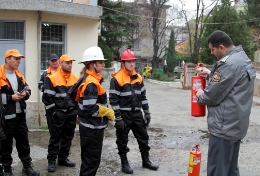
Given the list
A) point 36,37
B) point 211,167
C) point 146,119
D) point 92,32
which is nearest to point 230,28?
point 92,32

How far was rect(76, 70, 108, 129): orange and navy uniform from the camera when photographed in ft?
13.9

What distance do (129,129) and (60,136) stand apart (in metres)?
1.27

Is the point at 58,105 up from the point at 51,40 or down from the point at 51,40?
down

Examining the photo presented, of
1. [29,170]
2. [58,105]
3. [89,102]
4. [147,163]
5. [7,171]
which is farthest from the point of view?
[147,163]

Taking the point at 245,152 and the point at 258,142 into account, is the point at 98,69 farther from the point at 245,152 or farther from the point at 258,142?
the point at 258,142

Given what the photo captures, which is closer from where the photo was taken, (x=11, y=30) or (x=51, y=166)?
(x=51, y=166)

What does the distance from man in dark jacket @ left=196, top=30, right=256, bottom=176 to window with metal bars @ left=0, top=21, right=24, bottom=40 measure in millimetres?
6142

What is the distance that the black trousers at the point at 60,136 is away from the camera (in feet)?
18.4

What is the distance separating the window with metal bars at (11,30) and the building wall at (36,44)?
6.3 inches

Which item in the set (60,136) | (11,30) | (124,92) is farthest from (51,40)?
(124,92)

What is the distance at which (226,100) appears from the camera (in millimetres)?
3775

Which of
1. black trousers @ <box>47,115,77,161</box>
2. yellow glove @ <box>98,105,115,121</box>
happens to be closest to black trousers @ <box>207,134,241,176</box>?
yellow glove @ <box>98,105,115,121</box>

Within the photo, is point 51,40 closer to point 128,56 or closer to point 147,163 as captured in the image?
point 128,56

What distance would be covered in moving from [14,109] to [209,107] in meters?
3.07
